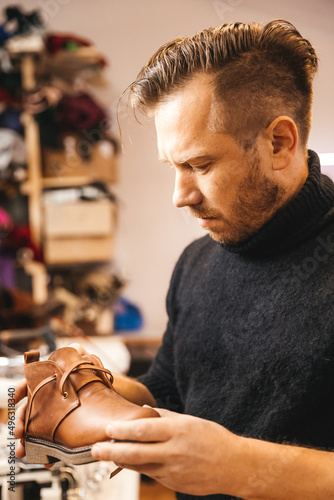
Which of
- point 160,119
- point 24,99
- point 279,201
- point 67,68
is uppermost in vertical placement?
point 67,68

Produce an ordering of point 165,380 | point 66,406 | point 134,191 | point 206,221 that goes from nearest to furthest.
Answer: point 66,406 → point 206,221 → point 165,380 → point 134,191

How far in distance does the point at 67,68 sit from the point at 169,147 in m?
2.09

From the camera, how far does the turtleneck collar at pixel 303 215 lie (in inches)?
27.0

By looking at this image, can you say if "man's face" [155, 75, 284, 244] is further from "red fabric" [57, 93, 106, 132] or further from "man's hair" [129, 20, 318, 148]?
"red fabric" [57, 93, 106, 132]

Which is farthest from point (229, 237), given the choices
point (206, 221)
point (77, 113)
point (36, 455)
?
point (77, 113)

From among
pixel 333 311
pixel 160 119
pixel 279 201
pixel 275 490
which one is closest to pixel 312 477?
pixel 275 490

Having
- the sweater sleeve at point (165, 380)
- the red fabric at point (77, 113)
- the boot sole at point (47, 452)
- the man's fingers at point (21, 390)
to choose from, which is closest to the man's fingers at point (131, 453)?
the boot sole at point (47, 452)

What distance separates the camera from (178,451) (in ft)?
1.58

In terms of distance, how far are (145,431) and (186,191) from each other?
329 mm

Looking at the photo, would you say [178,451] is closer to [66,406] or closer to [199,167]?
[66,406]

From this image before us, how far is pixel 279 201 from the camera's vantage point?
0.71 m

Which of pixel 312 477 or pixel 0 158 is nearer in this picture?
pixel 312 477

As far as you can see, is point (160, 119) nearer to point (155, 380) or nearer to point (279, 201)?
point (279, 201)

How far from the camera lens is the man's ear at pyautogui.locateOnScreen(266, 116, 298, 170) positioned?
25.4 inches
